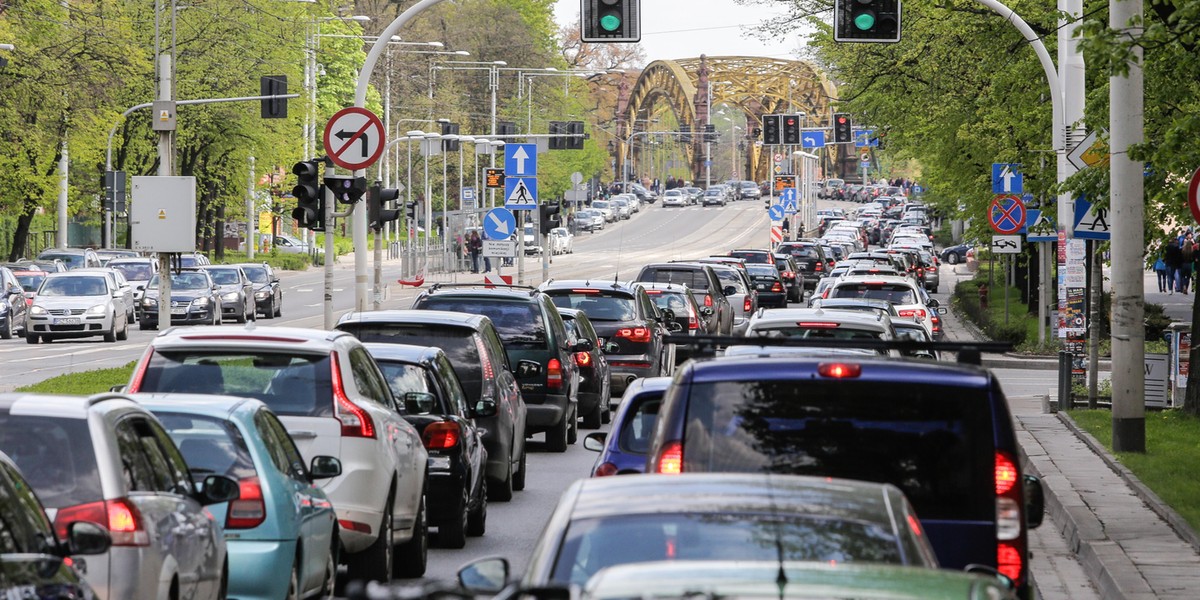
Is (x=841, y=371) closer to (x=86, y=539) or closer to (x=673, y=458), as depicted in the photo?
(x=673, y=458)

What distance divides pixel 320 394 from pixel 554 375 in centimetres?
908

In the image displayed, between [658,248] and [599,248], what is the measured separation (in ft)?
13.6

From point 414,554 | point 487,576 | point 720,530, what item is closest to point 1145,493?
point 414,554

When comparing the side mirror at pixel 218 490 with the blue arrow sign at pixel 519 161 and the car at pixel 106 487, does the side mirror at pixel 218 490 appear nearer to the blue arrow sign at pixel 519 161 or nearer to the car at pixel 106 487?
the car at pixel 106 487

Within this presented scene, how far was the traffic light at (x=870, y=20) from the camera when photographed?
74.8ft

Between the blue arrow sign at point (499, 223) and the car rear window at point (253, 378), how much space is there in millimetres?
30624

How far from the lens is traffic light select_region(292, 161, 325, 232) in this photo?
26000mm

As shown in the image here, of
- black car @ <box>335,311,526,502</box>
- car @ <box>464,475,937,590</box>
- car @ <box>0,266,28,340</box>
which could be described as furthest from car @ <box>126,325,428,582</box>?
car @ <box>0,266,28,340</box>

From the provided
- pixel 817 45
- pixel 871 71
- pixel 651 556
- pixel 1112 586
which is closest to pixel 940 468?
pixel 651 556

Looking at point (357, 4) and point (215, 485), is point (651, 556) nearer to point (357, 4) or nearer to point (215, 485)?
point (215, 485)

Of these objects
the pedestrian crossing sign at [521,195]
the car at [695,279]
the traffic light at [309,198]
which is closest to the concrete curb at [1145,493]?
the traffic light at [309,198]

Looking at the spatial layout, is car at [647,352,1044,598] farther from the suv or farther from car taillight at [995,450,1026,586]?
the suv

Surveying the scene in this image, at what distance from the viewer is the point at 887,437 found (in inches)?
314

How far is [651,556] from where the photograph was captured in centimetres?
559
